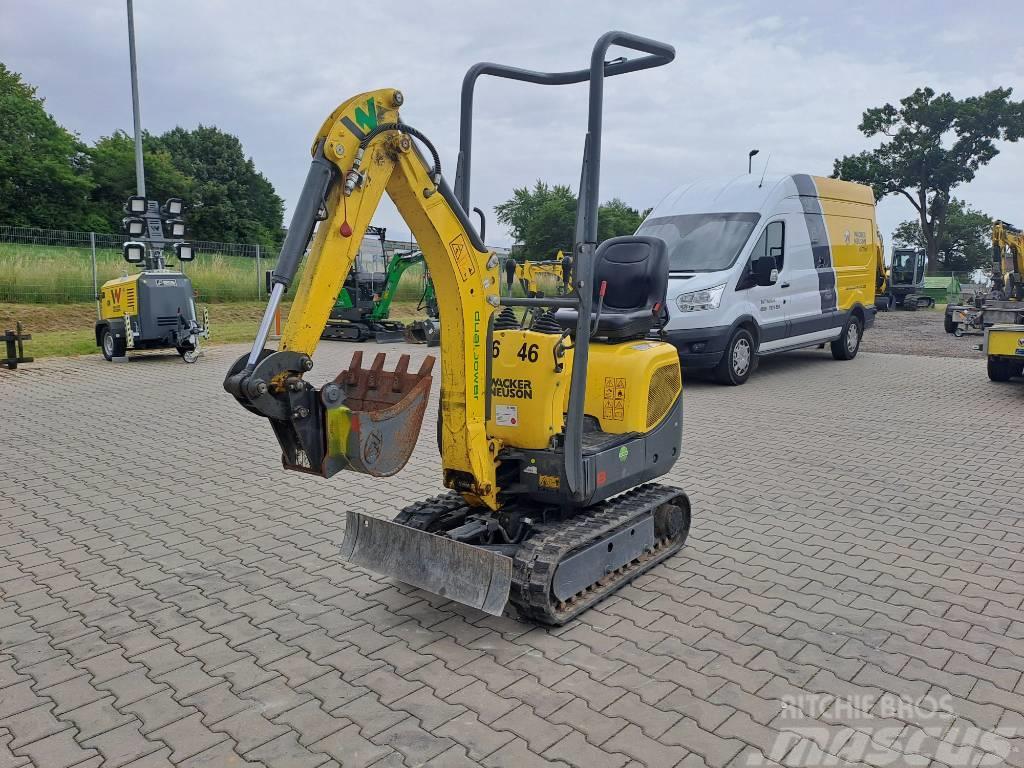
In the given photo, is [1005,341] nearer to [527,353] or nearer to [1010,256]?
[527,353]

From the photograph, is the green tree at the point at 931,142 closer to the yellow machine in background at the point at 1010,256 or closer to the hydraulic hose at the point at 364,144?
the yellow machine in background at the point at 1010,256

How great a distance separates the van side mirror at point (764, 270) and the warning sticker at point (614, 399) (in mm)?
7479

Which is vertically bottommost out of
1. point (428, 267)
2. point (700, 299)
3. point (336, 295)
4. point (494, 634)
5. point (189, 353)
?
point (494, 634)

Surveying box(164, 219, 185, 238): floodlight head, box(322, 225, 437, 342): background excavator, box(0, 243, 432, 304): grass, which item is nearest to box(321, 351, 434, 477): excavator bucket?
box(164, 219, 185, 238): floodlight head

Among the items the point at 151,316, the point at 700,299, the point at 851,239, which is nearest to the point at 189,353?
the point at 151,316

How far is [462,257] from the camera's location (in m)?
4.07

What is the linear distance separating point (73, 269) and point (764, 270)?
1828cm

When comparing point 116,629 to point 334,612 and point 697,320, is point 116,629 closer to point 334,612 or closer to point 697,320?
point 334,612

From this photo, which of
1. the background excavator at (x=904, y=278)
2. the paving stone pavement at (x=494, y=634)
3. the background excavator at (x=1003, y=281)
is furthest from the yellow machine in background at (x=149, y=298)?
the background excavator at (x=904, y=278)

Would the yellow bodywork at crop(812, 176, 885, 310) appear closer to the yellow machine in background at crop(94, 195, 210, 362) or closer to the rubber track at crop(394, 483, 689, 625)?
the rubber track at crop(394, 483, 689, 625)

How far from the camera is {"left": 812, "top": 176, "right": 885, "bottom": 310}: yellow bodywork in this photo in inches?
544

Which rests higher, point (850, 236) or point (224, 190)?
point (224, 190)

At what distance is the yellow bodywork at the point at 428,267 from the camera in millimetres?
3557

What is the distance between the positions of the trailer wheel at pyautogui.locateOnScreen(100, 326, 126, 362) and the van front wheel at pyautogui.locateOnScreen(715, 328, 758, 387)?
1018 cm
